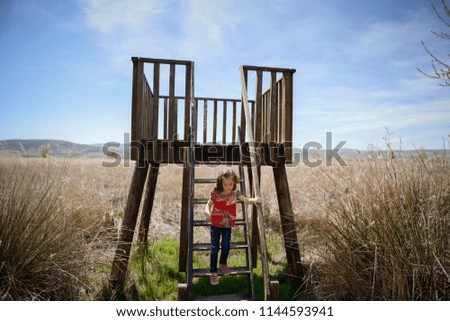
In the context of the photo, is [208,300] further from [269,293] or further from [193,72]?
[193,72]

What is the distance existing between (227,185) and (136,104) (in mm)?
2046

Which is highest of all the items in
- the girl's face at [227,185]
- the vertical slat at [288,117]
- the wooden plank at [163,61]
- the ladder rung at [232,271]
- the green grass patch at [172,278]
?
the wooden plank at [163,61]

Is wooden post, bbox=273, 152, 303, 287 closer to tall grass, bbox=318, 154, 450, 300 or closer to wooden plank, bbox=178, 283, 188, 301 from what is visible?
tall grass, bbox=318, 154, 450, 300

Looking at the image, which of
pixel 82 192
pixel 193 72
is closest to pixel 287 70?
pixel 193 72

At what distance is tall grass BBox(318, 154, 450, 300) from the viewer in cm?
298

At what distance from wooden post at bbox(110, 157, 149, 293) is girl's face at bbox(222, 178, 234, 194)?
175 centimetres

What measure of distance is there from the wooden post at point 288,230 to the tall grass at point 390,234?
92cm

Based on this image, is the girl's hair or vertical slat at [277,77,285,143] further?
vertical slat at [277,77,285,143]

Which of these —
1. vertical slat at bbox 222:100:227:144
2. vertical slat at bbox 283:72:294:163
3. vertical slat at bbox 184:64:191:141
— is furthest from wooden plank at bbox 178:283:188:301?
vertical slat at bbox 222:100:227:144

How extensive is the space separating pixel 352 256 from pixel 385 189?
0.85 m

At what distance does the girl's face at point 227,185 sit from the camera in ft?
11.5

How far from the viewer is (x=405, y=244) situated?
120 inches

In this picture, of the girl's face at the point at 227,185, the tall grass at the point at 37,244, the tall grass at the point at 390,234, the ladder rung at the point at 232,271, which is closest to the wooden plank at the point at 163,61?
the tall grass at the point at 37,244

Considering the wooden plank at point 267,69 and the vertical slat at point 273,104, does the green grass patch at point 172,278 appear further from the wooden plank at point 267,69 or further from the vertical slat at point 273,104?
the wooden plank at point 267,69
